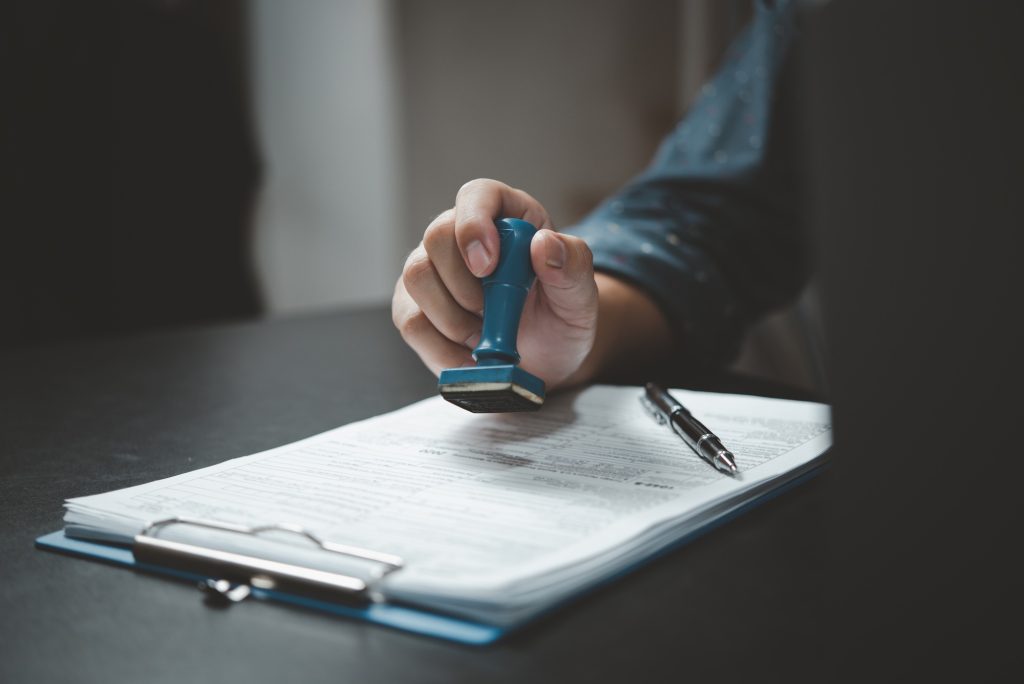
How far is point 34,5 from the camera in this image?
1638mm

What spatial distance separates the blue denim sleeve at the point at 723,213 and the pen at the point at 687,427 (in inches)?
8.1

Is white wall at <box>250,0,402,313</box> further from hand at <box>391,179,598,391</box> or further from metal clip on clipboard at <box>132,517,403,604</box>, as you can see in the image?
metal clip on clipboard at <box>132,517,403,604</box>

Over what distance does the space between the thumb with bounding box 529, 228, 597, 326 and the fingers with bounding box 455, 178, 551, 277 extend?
3cm

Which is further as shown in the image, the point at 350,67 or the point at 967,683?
the point at 350,67

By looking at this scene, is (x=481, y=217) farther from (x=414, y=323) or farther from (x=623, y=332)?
(x=623, y=332)

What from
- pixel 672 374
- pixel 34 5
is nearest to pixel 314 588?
pixel 672 374

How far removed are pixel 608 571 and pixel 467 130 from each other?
1866 mm

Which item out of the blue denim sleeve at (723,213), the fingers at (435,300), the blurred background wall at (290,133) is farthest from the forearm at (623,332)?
the blurred background wall at (290,133)

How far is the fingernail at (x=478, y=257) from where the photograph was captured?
1.55 feet

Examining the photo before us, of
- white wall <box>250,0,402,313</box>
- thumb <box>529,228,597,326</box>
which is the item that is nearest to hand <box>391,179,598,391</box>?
thumb <box>529,228,597,326</box>

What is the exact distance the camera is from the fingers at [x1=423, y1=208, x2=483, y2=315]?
50cm

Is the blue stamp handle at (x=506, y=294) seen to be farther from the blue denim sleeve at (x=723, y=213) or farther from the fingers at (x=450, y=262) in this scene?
the blue denim sleeve at (x=723, y=213)

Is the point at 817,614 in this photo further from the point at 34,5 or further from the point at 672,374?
the point at 34,5

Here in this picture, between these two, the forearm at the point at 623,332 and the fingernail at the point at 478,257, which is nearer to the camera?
the fingernail at the point at 478,257
